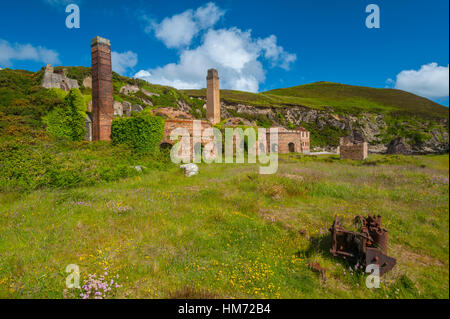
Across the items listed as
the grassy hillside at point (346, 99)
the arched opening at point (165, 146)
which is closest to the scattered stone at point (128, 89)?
the grassy hillside at point (346, 99)

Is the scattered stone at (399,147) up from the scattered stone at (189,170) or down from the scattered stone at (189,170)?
up

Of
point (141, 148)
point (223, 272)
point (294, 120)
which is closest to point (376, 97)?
point (294, 120)

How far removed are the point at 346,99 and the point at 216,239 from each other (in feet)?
356

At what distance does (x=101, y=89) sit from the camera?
18.1 meters

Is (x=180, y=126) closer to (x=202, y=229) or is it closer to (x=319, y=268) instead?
(x=202, y=229)

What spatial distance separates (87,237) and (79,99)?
17.4m

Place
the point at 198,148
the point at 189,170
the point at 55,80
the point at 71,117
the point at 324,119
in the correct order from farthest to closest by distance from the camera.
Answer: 1. the point at 324,119
2. the point at 55,80
3. the point at 198,148
4. the point at 71,117
5. the point at 189,170

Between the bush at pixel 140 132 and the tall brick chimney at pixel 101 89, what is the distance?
97cm

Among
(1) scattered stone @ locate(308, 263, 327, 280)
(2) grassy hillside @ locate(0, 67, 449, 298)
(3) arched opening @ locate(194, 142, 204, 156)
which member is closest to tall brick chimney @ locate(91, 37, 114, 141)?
(2) grassy hillside @ locate(0, 67, 449, 298)

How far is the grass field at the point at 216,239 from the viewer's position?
141 inches

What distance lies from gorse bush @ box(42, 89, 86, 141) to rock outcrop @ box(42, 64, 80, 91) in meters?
18.3

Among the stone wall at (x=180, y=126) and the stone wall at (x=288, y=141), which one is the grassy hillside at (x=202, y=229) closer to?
the stone wall at (x=180, y=126)

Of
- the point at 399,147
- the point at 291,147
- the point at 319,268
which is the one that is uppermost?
the point at 399,147

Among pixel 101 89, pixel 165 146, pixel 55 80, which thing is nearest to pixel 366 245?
pixel 165 146
